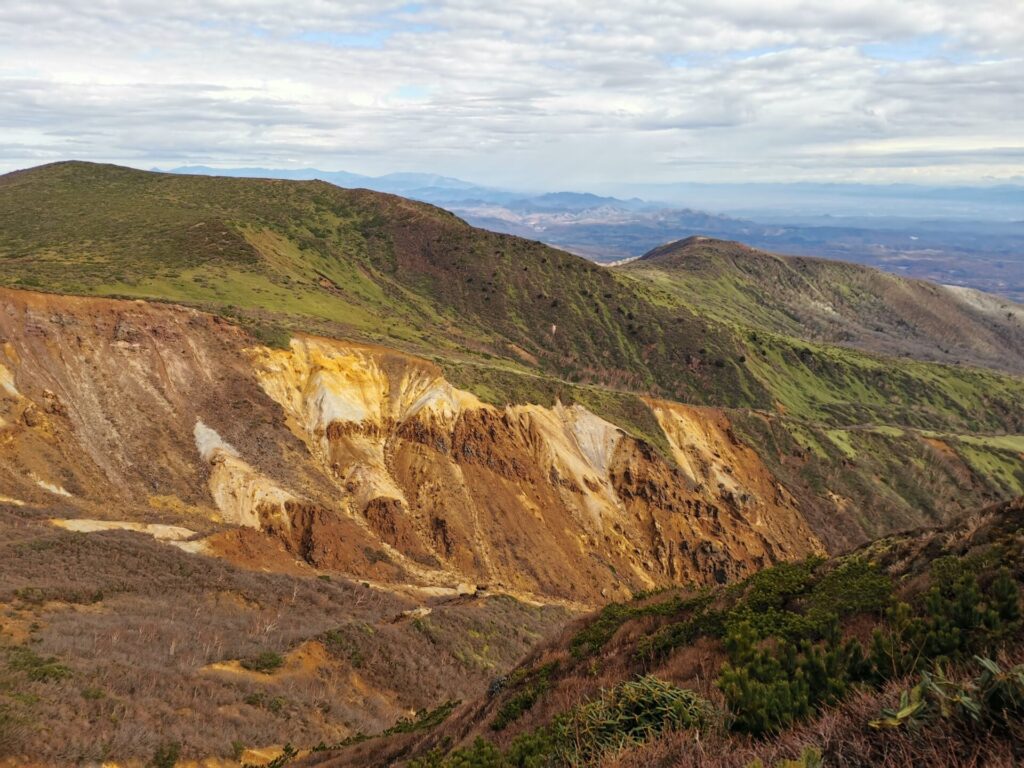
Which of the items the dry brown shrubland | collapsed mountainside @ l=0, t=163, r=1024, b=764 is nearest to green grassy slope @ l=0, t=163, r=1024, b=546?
collapsed mountainside @ l=0, t=163, r=1024, b=764

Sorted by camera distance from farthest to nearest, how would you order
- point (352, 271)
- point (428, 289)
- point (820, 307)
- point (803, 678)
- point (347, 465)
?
point (820, 307) → point (428, 289) → point (352, 271) → point (347, 465) → point (803, 678)

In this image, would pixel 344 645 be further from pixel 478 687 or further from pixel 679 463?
pixel 679 463

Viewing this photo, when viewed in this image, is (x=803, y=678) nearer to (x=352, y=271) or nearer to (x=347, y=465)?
(x=347, y=465)

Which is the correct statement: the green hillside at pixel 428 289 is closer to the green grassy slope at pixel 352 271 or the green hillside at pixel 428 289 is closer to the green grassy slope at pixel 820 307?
the green grassy slope at pixel 352 271

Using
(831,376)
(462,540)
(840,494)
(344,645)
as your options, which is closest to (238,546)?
(344,645)

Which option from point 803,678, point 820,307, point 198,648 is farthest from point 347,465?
point 820,307

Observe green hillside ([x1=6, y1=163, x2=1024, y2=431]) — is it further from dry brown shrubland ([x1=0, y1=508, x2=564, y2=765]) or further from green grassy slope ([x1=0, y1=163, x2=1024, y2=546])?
dry brown shrubland ([x1=0, y1=508, x2=564, y2=765])

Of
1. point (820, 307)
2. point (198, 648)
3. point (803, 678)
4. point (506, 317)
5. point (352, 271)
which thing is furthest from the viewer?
point (820, 307)
